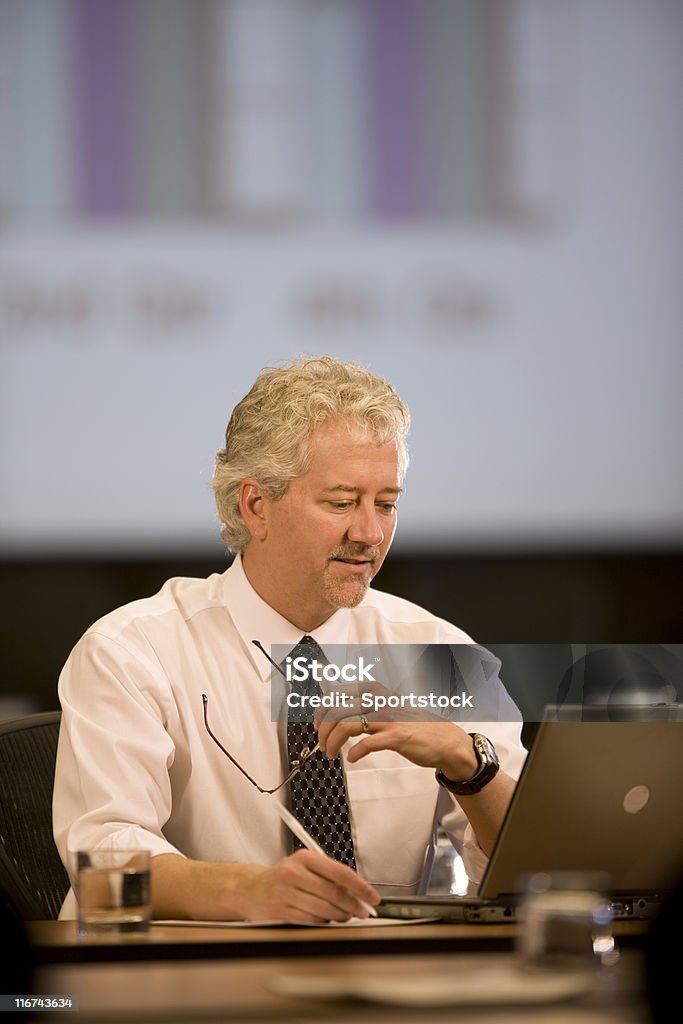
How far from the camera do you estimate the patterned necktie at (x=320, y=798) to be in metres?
1.81

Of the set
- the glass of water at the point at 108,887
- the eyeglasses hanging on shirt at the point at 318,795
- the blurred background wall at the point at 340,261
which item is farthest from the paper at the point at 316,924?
the blurred background wall at the point at 340,261

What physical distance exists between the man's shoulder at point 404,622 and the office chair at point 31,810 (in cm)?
51

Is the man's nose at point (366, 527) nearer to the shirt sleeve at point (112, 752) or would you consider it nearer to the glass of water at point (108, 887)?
the shirt sleeve at point (112, 752)

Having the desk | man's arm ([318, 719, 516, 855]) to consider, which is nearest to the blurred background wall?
man's arm ([318, 719, 516, 855])

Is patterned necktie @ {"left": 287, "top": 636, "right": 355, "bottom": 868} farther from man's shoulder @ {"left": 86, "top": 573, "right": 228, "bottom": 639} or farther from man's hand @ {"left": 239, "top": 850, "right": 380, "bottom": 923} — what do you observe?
man's hand @ {"left": 239, "top": 850, "right": 380, "bottom": 923}

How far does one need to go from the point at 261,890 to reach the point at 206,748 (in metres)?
0.51

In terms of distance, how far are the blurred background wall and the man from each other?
1.22 metres

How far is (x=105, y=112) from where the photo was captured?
3.33m

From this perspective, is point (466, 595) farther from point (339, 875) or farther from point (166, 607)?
point (339, 875)

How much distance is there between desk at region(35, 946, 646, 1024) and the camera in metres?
0.92

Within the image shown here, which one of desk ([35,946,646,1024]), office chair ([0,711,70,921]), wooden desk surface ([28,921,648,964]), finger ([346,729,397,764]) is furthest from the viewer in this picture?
office chair ([0,711,70,921])

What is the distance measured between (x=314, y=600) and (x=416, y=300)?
1508mm

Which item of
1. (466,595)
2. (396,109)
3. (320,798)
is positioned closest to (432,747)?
(320,798)

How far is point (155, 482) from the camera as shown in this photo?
331 cm
